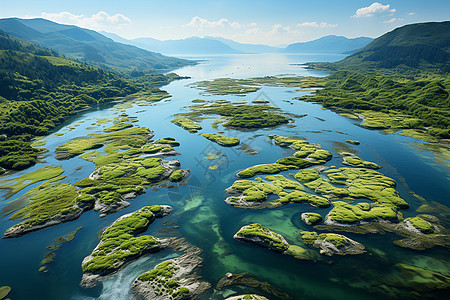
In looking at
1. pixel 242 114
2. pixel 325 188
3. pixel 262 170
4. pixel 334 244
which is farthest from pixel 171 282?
pixel 242 114

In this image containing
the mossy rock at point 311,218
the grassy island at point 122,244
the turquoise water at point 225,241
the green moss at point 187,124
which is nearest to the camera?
the turquoise water at point 225,241

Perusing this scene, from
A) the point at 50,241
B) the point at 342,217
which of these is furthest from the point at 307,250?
the point at 50,241

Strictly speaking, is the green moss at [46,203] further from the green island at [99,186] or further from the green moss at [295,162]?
the green moss at [295,162]

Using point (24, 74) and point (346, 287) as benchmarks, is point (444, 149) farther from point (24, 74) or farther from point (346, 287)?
point (24, 74)

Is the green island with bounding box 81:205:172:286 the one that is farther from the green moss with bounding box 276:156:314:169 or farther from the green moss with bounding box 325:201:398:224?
the green moss with bounding box 276:156:314:169

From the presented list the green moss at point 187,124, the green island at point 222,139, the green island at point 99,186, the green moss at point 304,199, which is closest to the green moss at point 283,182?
the green moss at point 304,199

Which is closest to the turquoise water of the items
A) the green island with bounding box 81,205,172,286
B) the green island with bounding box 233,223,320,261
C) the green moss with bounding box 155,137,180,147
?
the green island with bounding box 233,223,320,261
